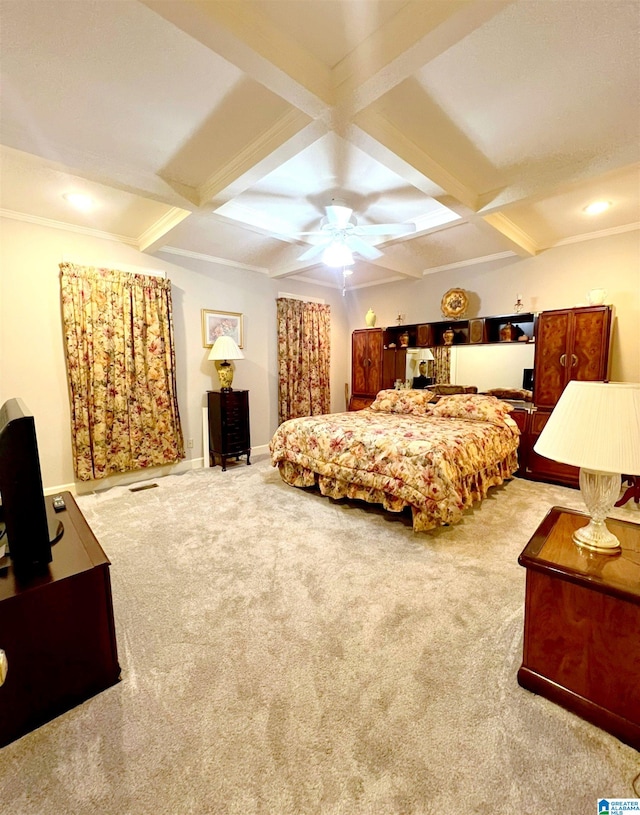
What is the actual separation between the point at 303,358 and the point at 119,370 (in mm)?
2632

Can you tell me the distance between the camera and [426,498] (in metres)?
2.53

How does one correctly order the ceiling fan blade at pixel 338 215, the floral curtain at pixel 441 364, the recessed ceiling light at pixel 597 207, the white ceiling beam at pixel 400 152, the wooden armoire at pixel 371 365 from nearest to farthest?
1. the white ceiling beam at pixel 400 152
2. the ceiling fan blade at pixel 338 215
3. the recessed ceiling light at pixel 597 207
4. the floral curtain at pixel 441 364
5. the wooden armoire at pixel 371 365

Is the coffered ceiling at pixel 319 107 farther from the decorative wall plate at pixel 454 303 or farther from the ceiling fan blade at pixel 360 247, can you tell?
the decorative wall plate at pixel 454 303

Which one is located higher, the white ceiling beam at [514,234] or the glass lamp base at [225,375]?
the white ceiling beam at [514,234]

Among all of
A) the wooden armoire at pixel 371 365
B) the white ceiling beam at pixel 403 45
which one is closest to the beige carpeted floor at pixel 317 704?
the white ceiling beam at pixel 403 45

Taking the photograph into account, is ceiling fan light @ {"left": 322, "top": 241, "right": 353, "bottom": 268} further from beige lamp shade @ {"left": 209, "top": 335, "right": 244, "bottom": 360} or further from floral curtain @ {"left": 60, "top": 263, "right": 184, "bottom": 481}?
floral curtain @ {"left": 60, "top": 263, "right": 184, "bottom": 481}

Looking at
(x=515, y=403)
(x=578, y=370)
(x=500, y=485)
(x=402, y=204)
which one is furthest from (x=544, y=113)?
(x=500, y=485)

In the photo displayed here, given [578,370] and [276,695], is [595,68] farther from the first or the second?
[276,695]

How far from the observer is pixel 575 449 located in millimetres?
1180

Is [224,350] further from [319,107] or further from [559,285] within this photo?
[559,285]

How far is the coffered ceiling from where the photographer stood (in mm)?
1485

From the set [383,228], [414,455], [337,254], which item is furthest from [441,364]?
[414,455]

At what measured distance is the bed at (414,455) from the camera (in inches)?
102

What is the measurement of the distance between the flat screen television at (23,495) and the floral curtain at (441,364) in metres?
4.43
